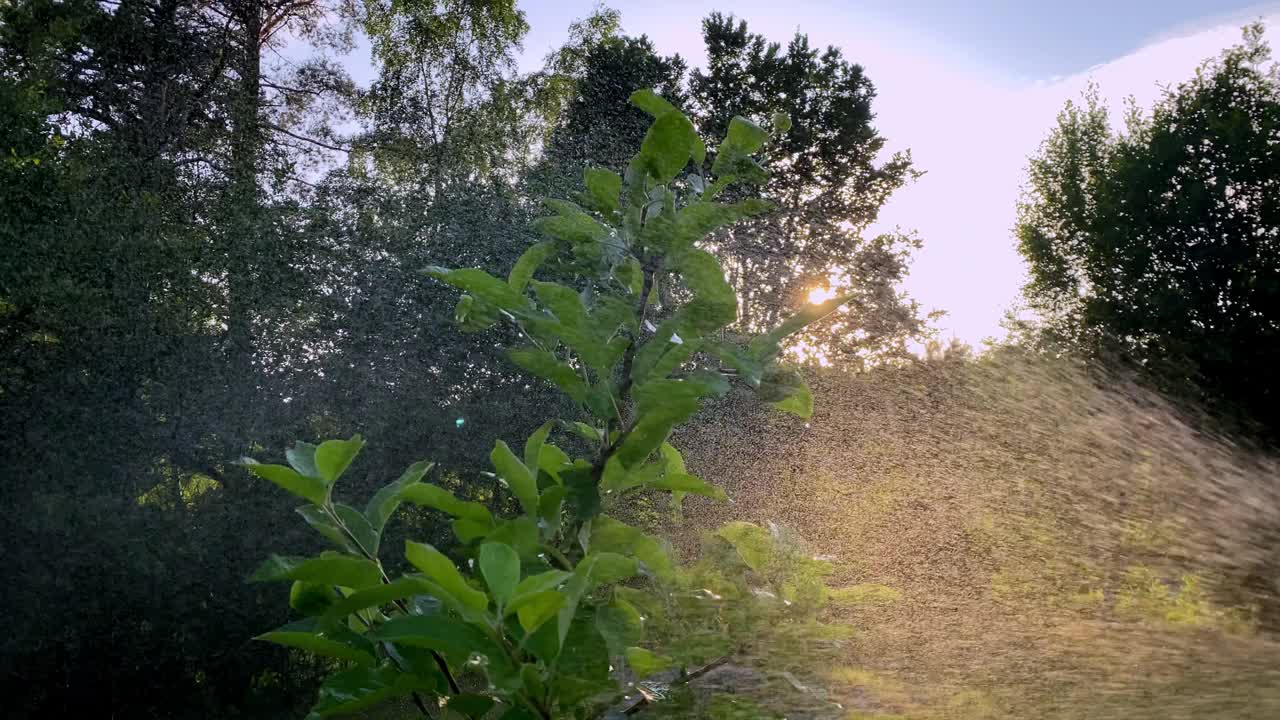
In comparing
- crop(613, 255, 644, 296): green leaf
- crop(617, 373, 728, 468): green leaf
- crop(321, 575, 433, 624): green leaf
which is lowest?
crop(321, 575, 433, 624): green leaf

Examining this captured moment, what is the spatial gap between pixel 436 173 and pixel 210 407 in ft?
10.1

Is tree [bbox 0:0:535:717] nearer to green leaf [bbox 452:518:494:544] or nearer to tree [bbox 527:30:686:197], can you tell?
tree [bbox 527:30:686:197]

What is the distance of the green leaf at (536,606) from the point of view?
1.39 feet

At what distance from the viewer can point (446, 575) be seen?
45 centimetres

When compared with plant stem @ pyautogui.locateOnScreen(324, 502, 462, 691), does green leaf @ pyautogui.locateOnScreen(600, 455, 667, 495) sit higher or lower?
higher

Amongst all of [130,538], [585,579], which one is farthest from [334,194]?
[585,579]

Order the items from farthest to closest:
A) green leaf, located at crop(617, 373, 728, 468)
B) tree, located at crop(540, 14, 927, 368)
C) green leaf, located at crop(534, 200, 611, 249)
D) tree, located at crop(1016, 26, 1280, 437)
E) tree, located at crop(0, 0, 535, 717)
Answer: tree, located at crop(1016, 26, 1280, 437) < tree, located at crop(540, 14, 927, 368) < tree, located at crop(0, 0, 535, 717) < green leaf, located at crop(534, 200, 611, 249) < green leaf, located at crop(617, 373, 728, 468)

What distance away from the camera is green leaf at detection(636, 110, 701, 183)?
561mm

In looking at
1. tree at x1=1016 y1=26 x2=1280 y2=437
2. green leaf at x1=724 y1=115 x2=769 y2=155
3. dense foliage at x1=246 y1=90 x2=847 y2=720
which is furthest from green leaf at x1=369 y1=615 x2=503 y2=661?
tree at x1=1016 y1=26 x2=1280 y2=437

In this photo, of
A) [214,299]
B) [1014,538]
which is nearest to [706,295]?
[1014,538]

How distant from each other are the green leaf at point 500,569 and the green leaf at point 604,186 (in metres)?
0.27

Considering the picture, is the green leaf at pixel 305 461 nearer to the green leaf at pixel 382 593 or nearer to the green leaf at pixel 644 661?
the green leaf at pixel 382 593

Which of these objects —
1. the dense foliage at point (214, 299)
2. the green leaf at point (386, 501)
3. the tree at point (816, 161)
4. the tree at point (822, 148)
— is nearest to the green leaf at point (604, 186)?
the green leaf at point (386, 501)

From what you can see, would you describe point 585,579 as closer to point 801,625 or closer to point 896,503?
point 801,625
